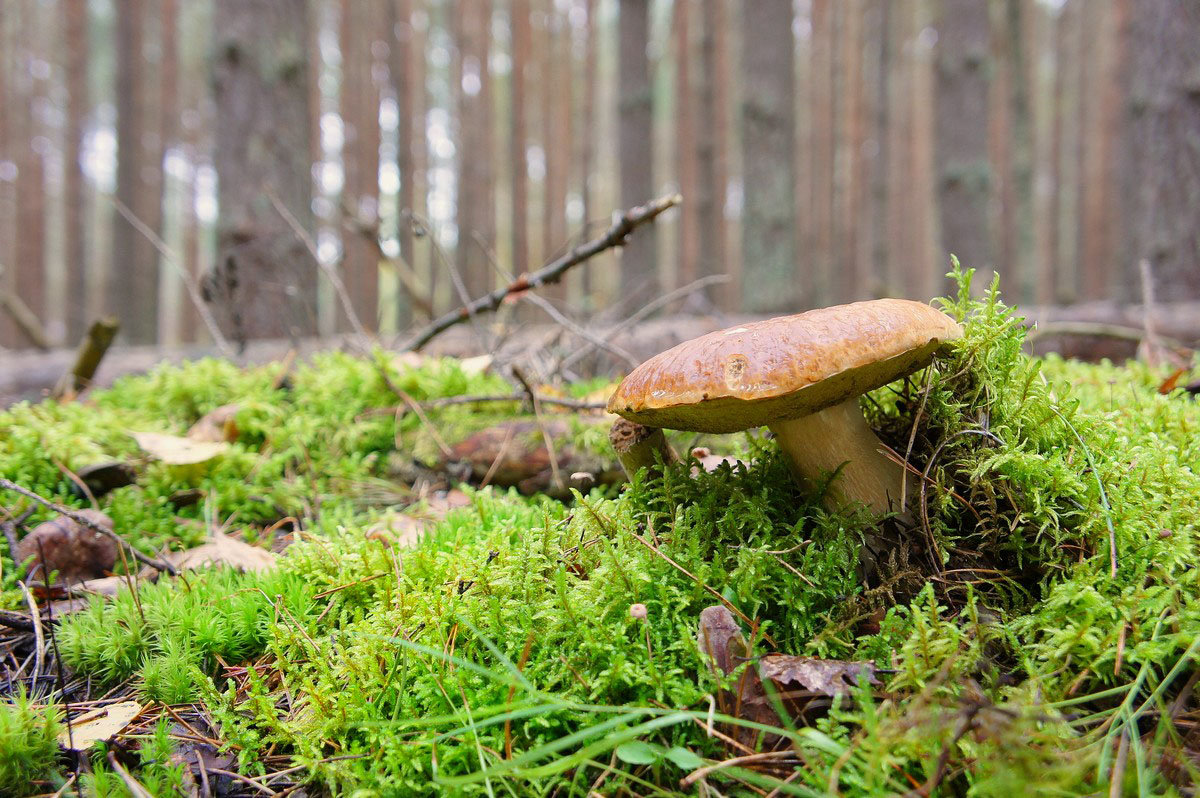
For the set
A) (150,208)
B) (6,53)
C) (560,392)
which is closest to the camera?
(560,392)

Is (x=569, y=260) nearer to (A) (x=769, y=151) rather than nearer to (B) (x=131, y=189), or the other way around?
(A) (x=769, y=151)

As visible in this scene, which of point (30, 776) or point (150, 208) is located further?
point (150, 208)

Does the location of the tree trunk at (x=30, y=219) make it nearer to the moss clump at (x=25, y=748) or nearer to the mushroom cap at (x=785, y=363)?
the moss clump at (x=25, y=748)

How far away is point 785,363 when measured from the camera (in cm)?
116

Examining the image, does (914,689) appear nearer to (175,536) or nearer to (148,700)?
(148,700)

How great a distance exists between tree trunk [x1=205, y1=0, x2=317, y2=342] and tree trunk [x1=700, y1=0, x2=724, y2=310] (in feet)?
23.1

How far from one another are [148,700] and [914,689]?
1.53 meters

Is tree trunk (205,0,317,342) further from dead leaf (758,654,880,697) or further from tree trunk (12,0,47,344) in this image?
tree trunk (12,0,47,344)

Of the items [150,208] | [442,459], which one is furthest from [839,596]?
[150,208]

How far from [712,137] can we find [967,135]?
501 cm

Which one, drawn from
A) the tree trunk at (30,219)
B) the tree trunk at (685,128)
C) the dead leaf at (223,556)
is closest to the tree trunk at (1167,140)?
the dead leaf at (223,556)

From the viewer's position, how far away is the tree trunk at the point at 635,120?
31.0ft

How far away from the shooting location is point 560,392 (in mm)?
3014

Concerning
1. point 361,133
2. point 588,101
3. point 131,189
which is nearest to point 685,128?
point 588,101
